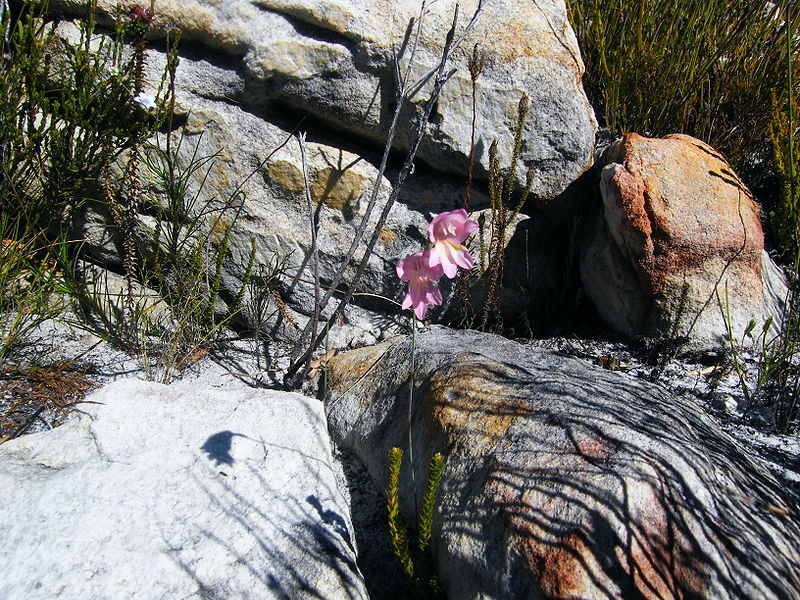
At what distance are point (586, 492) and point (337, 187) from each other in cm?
197

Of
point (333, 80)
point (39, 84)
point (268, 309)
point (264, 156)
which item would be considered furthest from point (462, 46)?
point (39, 84)

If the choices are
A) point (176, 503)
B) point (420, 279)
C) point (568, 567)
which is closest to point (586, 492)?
point (568, 567)

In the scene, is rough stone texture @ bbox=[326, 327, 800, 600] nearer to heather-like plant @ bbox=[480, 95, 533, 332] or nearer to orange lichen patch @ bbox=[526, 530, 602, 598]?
orange lichen patch @ bbox=[526, 530, 602, 598]

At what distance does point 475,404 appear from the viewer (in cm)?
214

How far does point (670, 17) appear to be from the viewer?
3.65 metres

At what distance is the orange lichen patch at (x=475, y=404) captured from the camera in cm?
202

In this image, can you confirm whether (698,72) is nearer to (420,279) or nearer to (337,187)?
(337,187)

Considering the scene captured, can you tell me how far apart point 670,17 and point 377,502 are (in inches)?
120

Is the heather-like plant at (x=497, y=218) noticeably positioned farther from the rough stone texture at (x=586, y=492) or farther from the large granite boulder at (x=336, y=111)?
the rough stone texture at (x=586, y=492)

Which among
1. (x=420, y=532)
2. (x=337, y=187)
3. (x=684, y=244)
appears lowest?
(x=420, y=532)

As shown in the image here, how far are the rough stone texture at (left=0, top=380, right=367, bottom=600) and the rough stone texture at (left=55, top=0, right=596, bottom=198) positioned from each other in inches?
58.2

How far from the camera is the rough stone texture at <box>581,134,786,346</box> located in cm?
278

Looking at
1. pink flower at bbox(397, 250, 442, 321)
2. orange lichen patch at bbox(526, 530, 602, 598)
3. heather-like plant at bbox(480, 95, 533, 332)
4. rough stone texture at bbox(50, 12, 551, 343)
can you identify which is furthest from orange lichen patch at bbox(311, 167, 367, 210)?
orange lichen patch at bbox(526, 530, 602, 598)

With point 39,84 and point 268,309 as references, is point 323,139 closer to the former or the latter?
point 268,309
